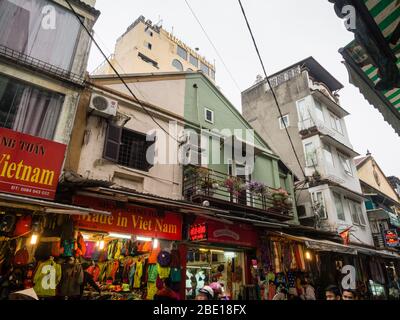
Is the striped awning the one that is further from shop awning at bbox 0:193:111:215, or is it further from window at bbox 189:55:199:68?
window at bbox 189:55:199:68

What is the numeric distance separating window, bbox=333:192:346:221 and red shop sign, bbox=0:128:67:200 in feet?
63.7

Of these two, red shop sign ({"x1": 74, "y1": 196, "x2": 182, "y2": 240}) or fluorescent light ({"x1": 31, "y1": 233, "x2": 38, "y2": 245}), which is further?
red shop sign ({"x1": 74, "y1": 196, "x2": 182, "y2": 240})

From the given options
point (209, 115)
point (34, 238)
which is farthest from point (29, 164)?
point (209, 115)

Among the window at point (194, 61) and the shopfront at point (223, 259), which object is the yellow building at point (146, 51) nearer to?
the window at point (194, 61)

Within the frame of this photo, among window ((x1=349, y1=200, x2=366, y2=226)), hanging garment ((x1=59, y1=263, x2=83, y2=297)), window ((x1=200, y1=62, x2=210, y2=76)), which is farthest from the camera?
window ((x1=200, y1=62, x2=210, y2=76))

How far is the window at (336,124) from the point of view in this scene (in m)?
23.9

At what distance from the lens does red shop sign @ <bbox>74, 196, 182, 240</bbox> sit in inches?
329

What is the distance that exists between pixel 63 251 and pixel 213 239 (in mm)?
5983

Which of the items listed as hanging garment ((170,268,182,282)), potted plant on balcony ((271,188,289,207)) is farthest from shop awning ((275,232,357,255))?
hanging garment ((170,268,182,282))

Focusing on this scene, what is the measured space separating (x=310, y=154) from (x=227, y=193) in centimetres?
1078

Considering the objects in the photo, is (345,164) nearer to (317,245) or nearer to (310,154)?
(310,154)

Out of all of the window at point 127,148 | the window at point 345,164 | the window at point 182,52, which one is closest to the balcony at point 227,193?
the window at point 127,148
